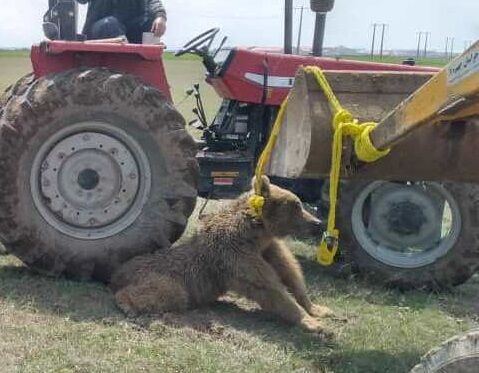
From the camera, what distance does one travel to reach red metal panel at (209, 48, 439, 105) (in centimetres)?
638

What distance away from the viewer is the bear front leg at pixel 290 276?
16.4 feet

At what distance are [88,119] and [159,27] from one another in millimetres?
1217

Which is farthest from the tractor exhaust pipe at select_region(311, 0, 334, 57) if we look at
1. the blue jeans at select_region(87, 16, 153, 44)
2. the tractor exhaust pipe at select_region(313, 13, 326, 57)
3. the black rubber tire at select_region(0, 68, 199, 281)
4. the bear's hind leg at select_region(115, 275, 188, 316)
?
the bear's hind leg at select_region(115, 275, 188, 316)

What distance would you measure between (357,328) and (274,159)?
1.17 meters

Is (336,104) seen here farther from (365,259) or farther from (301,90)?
(365,259)

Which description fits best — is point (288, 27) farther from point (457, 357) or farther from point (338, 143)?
point (457, 357)

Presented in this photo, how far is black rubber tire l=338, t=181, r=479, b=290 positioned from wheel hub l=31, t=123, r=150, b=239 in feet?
4.69

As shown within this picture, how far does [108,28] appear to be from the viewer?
6113 millimetres

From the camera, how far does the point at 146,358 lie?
4023 millimetres

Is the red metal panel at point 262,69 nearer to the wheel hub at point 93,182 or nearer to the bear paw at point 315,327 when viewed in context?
the wheel hub at point 93,182

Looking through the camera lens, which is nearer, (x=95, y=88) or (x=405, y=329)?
(x=405, y=329)

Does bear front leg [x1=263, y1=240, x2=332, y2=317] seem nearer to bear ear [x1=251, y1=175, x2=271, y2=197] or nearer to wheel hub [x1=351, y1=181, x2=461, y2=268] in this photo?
bear ear [x1=251, y1=175, x2=271, y2=197]

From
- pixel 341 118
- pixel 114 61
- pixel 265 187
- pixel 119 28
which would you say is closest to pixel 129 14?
pixel 119 28

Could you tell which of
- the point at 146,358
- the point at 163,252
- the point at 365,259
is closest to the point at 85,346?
the point at 146,358
